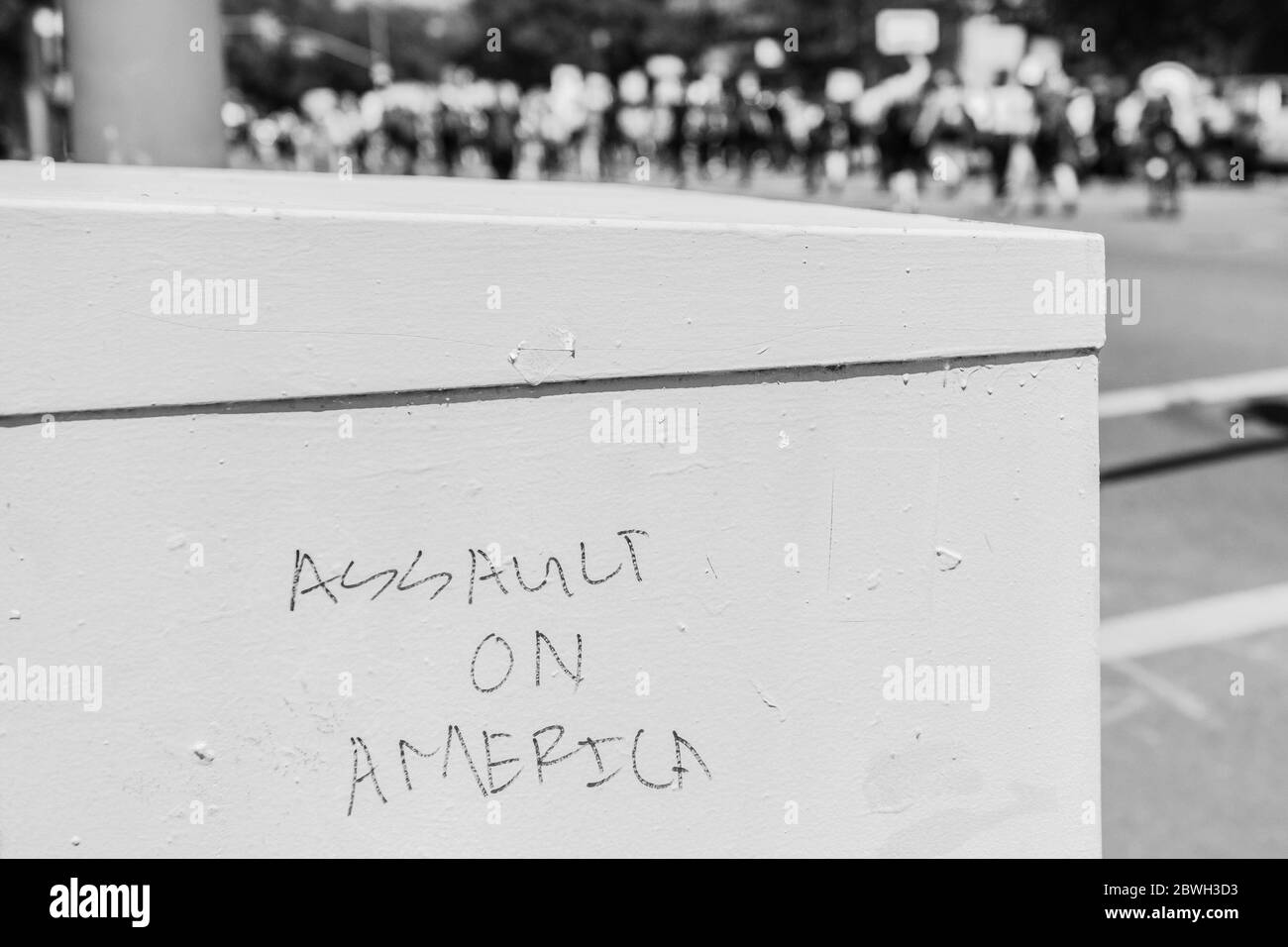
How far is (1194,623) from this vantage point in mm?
5707

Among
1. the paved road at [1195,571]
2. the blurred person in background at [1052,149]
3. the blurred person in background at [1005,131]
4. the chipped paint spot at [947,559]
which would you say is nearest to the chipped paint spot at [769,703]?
the chipped paint spot at [947,559]

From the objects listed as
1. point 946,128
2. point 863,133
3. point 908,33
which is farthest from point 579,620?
point 908,33

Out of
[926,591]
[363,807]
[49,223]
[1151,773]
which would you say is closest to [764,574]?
[926,591]

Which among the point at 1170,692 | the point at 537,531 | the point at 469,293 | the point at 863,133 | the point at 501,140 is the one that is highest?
the point at 863,133

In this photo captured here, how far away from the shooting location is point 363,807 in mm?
2037

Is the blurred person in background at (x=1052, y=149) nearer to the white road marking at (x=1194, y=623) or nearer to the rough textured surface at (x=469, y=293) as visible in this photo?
the white road marking at (x=1194, y=623)

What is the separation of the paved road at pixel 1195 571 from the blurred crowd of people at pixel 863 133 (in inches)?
237

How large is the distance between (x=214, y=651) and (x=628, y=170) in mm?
33790

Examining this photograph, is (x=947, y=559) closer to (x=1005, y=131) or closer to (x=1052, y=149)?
(x=1052, y=149)

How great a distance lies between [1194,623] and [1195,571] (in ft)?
2.42

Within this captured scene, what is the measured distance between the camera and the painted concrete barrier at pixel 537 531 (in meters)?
1.86

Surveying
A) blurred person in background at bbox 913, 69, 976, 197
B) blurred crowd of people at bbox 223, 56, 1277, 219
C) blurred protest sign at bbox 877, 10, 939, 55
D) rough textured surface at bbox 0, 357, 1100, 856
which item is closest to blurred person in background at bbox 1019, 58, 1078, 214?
blurred crowd of people at bbox 223, 56, 1277, 219

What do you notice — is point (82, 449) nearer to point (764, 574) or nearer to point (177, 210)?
point (177, 210)

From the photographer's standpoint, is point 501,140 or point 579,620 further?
point 501,140
